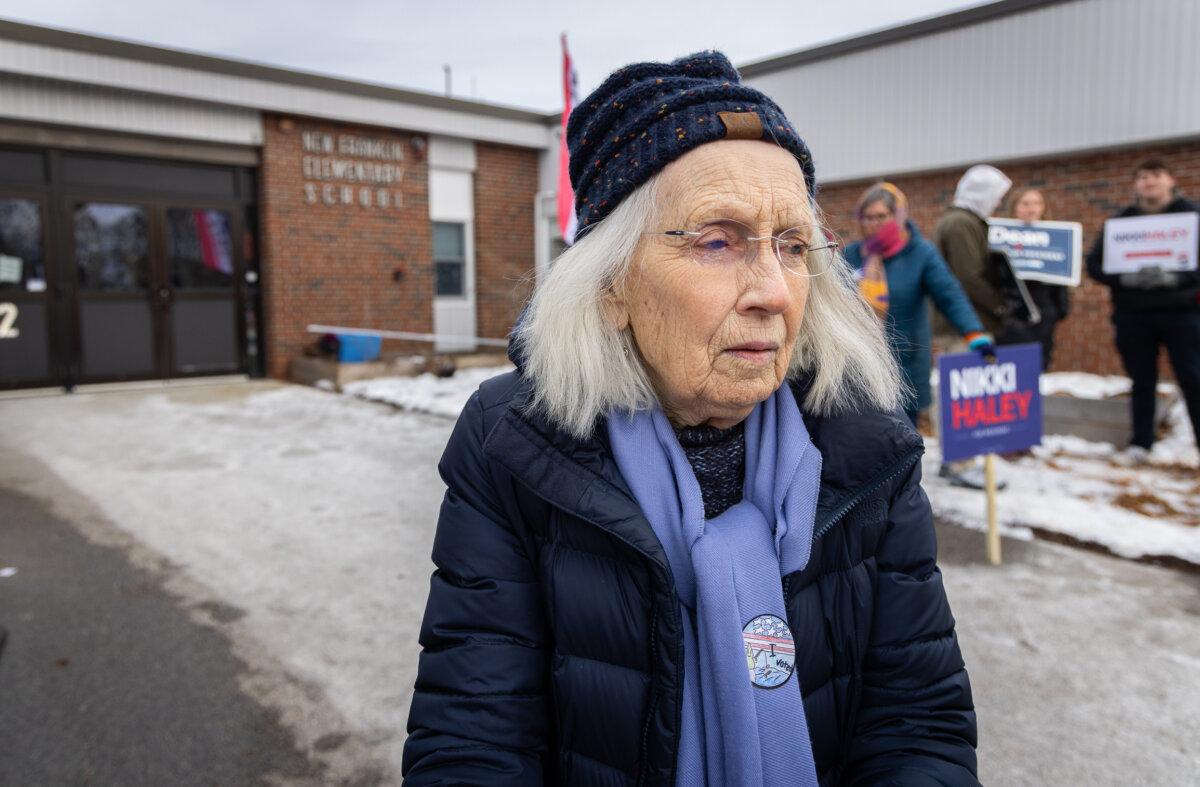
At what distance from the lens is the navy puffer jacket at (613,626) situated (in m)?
1.30

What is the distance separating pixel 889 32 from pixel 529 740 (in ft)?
34.5

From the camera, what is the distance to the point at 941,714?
141 centimetres

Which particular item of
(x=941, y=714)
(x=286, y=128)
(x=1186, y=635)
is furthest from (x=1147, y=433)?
(x=286, y=128)

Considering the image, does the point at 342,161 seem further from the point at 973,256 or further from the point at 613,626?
the point at 613,626

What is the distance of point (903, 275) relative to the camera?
16.8 ft

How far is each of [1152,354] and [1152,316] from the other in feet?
0.90

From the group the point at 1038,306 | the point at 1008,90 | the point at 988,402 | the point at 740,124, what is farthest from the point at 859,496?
the point at 1008,90

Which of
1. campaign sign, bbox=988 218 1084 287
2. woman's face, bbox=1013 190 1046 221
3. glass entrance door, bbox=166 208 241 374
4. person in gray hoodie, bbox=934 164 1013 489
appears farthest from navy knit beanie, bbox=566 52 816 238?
glass entrance door, bbox=166 208 241 374

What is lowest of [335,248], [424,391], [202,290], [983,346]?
[424,391]

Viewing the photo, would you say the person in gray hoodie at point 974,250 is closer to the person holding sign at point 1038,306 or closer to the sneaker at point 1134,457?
the person holding sign at point 1038,306

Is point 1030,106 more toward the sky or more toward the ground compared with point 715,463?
more toward the sky

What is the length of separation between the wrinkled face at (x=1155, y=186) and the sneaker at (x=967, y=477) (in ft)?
7.13

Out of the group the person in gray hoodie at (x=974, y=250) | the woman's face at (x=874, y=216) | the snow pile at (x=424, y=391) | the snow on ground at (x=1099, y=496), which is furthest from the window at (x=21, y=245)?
the snow on ground at (x=1099, y=496)

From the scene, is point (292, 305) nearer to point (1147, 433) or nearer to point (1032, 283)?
point (1032, 283)
